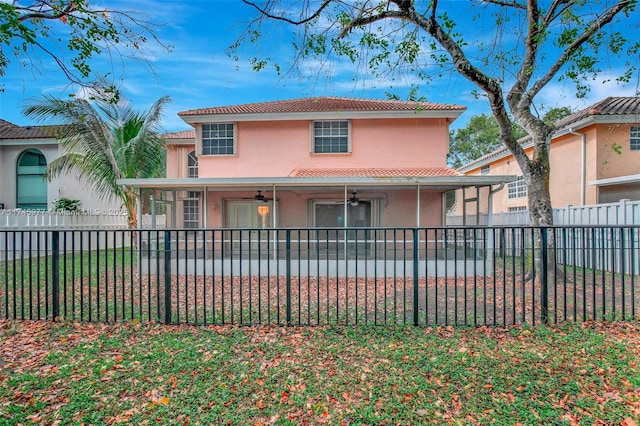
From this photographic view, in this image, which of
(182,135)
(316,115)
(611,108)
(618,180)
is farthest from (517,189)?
(182,135)

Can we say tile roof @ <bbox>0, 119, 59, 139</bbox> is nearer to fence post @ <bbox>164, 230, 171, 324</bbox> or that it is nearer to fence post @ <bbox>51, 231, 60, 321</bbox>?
fence post @ <bbox>51, 231, 60, 321</bbox>

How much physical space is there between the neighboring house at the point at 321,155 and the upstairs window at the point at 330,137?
0.12 feet

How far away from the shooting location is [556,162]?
14.9 m

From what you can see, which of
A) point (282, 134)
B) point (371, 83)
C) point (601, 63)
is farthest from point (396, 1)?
point (282, 134)

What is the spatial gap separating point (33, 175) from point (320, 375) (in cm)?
1998

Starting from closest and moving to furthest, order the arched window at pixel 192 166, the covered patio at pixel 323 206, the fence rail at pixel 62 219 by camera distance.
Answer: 1. the fence rail at pixel 62 219
2. the covered patio at pixel 323 206
3. the arched window at pixel 192 166

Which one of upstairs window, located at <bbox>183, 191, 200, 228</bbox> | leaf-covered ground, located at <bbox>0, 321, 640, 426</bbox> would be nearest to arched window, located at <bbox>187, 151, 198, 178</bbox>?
upstairs window, located at <bbox>183, 191, 200, 228</bbox>

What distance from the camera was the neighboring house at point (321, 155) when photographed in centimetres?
1244

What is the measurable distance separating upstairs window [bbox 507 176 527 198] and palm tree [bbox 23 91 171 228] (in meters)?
17.6

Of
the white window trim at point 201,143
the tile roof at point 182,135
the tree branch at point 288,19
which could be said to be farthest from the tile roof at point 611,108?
the tile roof at point 182,135

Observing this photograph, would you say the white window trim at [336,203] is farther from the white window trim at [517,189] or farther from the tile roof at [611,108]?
the white window trim at [517,189]

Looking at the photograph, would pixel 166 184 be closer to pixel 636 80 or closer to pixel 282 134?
pixel 282 134

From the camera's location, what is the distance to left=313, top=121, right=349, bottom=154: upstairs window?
1278 centimetres

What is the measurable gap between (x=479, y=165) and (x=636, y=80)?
15.0 metres
